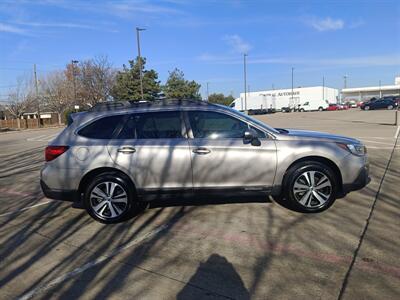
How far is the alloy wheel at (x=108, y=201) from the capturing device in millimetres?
5609

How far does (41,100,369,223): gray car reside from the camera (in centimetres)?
553

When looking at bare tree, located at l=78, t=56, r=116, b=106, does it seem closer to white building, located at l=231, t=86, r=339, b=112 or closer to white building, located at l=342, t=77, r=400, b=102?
white building, located at l=231, t=86, r=339, b=112

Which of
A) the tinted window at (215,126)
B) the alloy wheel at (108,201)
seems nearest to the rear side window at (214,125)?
the tinted window at (215,126)

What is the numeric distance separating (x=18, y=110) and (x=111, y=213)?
6545 centimetres

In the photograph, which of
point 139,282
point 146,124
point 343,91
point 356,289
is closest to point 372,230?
point 356,289

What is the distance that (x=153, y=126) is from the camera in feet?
18.8

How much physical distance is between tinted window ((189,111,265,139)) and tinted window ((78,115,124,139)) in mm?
1123

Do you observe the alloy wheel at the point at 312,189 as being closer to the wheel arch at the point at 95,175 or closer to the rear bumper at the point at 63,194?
the wheel arch at the point at 95,175

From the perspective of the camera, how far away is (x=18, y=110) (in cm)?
6412

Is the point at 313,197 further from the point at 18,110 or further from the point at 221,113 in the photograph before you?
the point at 18,110

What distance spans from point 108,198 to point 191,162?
1.31 metres

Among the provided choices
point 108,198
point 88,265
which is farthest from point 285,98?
point 88,265

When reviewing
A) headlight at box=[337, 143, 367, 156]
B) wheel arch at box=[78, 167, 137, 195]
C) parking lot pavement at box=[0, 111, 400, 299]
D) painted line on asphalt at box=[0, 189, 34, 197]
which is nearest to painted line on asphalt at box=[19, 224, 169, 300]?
parking lot pavement at box=[0, 111, 400, 299]

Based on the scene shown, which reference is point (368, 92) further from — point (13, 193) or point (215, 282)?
point (215, 282)
